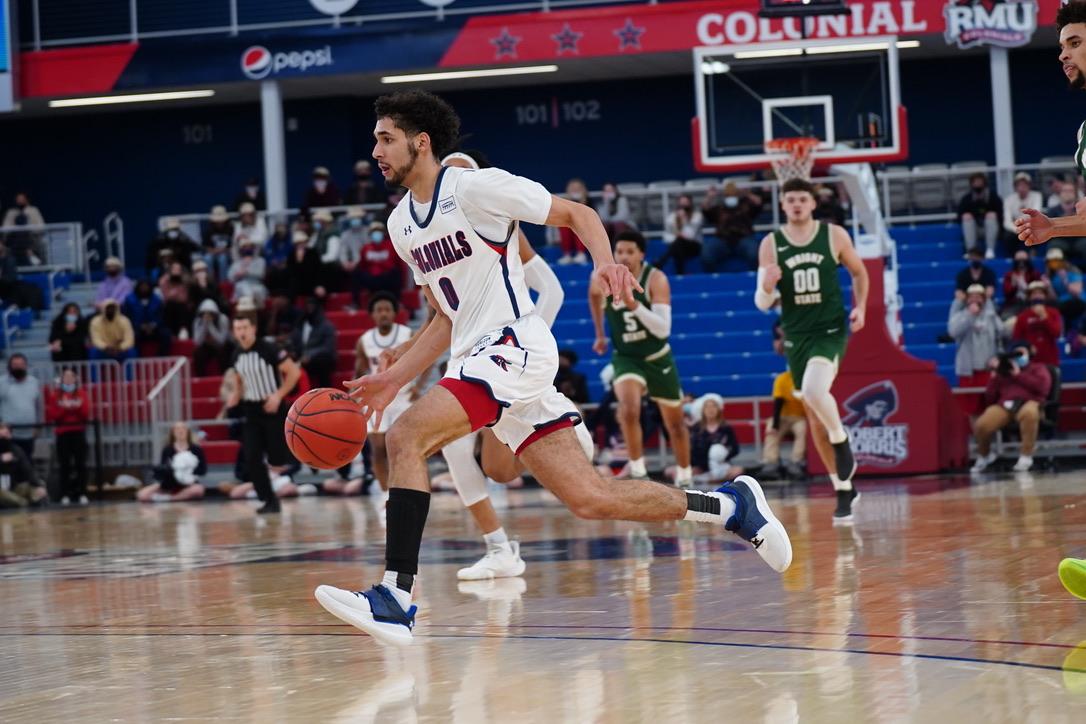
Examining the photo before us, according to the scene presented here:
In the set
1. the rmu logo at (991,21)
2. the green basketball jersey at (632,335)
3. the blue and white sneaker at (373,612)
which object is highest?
the rmu logo at (991,21)

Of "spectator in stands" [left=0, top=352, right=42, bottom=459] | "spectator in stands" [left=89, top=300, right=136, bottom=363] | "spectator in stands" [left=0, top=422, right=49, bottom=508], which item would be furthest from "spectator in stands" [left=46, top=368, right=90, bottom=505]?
"spectator in stands" [left=89, top=300, right=136, bottom=363]

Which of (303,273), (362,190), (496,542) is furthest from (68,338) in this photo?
(496,542)

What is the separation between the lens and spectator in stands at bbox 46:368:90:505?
1884 cm

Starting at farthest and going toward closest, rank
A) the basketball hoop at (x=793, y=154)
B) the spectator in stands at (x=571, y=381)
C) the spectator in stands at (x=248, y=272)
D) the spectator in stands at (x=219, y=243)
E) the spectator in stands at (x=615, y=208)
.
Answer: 1. the spectator in stands at (x=219, y=243)
2. the spectator in stands at (x=615, y=208)
3. the spectator in stands at (x=248, y=272)
4. the spectator in stands at (x=571, y=381)
5. the basketball hoop at (x=793, y=154)

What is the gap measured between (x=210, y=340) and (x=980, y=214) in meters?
10.1

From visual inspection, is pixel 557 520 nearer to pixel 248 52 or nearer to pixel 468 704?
pixel 468 704

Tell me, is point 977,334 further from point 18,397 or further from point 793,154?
point 18,397

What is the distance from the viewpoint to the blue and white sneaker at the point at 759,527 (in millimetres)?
6566

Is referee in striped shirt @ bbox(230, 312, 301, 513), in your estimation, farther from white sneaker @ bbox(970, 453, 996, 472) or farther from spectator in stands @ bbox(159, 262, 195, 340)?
spectator in stands @ bbox(159, 262, 195, 340)

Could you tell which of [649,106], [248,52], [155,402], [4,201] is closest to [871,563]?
[155,402]

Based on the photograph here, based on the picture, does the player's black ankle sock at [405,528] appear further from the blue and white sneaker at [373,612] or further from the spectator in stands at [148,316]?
the spectator in stands at [148,316]

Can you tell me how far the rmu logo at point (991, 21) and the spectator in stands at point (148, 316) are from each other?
36.8ft

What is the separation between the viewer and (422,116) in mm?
6234

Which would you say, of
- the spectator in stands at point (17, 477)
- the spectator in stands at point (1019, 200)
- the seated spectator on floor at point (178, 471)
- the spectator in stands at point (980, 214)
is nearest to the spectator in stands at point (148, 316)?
the seated spectator on floor at point (178, 471)
